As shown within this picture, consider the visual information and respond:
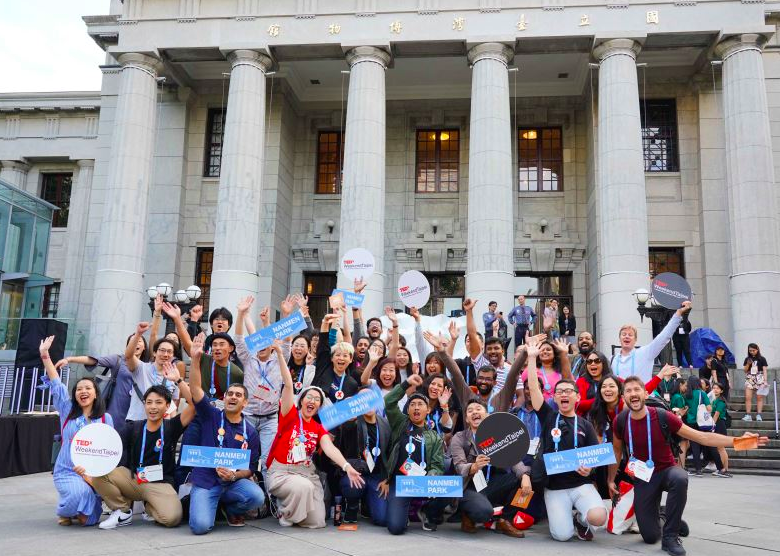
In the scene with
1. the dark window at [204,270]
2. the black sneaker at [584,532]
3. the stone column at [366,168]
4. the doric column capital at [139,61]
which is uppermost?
the doric column capital at [139,61]

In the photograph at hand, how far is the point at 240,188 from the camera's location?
22500mm

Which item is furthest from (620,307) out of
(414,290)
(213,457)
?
(213,457)

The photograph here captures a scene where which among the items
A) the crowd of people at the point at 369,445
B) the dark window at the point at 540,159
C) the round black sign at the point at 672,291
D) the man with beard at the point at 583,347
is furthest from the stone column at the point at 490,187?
the crowd of people at the point at 369,445

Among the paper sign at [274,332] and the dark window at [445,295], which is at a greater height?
the dark window at [445,295]

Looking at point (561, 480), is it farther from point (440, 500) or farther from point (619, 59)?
point (619, 59)

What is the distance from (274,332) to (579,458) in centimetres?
386

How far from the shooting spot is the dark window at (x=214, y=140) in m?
27.8

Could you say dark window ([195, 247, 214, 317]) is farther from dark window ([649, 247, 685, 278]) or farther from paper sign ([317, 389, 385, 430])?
paper sign ([317, 389, 385, 430])

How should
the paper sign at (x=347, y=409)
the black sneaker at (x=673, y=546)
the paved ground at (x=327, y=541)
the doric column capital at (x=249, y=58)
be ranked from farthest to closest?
the doric column capital at (x=249, y=58), the paper sign at (x=347, y=409), the black sneaker at (x=673, y=546), the paved ground at (x=327, y=541)

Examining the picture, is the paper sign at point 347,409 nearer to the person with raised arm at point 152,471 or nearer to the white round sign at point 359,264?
the person with raised arm at point 152,471

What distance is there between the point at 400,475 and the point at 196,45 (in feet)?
67.9

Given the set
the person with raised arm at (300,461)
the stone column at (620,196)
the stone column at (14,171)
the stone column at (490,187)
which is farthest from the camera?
the stone column at (14,171)

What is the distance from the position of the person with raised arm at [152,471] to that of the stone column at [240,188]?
1402cm

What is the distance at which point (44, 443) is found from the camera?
1337 cm
